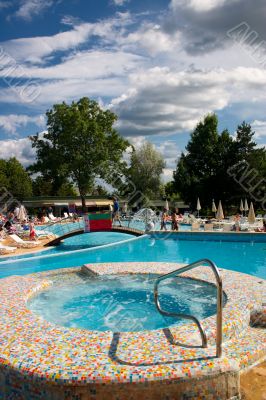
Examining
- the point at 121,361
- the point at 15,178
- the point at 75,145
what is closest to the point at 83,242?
the point at 121,361

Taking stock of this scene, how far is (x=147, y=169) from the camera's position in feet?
153

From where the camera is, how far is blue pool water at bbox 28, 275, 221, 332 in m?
7.07

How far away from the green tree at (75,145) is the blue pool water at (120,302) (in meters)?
27.1

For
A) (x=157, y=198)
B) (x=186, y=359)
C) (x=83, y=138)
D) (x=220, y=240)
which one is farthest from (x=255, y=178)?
(x=186, y=359)

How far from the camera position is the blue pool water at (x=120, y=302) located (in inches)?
279

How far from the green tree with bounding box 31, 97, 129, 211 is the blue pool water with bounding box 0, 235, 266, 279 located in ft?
62.7

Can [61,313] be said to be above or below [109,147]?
below

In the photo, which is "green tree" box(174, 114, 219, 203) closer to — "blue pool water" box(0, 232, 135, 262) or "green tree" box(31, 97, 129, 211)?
"green tree" box(31, 97, 129, 211)

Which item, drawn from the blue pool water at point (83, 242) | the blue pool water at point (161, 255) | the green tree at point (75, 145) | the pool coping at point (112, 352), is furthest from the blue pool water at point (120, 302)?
the green tree at point (75, 145)

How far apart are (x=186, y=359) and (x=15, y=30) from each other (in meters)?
13.1

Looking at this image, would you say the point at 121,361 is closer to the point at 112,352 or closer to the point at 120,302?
the point at 112,352

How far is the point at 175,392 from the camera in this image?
12.7 feet

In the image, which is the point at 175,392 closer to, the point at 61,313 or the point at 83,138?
→ the point at 61,313

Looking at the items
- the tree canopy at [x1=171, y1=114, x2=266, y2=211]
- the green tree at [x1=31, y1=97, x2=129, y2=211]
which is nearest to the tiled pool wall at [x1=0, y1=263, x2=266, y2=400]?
the green tree at [x1=31, y1=97, x2=129, y2=211]
